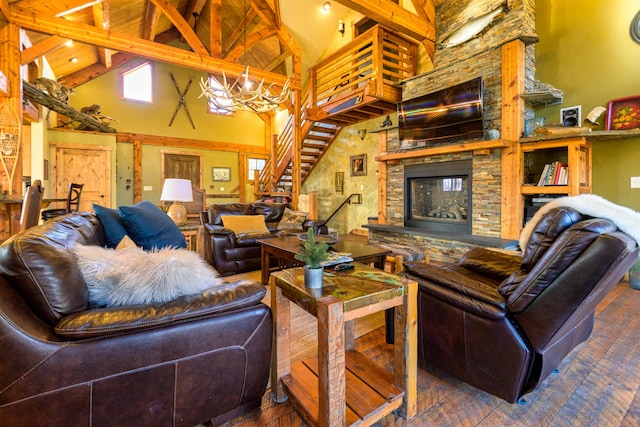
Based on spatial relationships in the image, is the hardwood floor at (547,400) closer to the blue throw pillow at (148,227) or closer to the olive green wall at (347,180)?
the blue throw pillow at (148,227)

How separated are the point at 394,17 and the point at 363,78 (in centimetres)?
143

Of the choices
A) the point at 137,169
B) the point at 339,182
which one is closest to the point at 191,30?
the point at 339,182

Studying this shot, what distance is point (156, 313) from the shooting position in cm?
114

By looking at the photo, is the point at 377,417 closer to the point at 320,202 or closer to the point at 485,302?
the point at 485,302

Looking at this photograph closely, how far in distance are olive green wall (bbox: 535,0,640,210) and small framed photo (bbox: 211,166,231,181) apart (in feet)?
27.1

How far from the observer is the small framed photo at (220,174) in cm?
966

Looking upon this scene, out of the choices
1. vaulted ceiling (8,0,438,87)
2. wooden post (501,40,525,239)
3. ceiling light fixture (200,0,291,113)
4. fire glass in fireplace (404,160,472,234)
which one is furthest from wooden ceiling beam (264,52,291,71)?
wooden post (501,40,525,239)

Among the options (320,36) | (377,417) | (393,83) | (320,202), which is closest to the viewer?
(377,417)

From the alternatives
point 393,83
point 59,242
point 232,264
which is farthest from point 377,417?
point 393,83

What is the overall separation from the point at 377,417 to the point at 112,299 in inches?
46.0

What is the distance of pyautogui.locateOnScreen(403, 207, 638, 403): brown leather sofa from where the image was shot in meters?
1.22

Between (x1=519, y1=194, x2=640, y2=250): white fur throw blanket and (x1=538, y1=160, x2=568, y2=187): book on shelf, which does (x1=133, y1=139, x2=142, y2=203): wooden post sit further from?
(x1=519, y1=194, x2=640, y2=250): white fur throw blanket

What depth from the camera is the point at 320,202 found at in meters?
8.09

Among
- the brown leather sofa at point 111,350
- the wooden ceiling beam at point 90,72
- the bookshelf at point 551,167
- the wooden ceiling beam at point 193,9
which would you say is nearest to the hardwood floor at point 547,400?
the brown leather sofa at point 111,350
